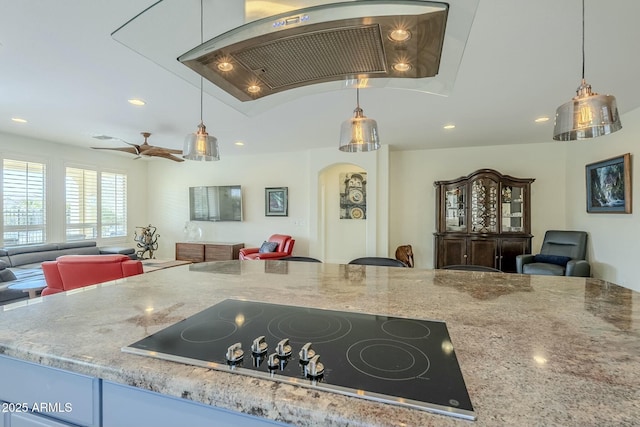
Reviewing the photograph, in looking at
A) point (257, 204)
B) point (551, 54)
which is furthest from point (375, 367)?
point (257, 204)

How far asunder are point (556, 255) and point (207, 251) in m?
6.24

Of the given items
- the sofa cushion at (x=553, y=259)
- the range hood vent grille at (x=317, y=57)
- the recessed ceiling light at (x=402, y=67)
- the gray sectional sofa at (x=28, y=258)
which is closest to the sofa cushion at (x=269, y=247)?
the gray sectional sofa at (x=28, y=258)

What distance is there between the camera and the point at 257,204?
6.58 metres

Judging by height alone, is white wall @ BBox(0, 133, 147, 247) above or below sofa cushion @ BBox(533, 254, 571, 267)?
above

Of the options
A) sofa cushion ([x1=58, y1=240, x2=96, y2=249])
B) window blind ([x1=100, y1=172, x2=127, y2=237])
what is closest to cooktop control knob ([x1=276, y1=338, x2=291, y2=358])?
sofa cushion ([x1=58, y1=240, x2=96, y2=249])

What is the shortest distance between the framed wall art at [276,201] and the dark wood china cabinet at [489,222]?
3.08 meters

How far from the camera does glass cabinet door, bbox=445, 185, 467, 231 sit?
5254mm

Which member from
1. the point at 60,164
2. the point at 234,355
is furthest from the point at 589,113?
the point at 60,164

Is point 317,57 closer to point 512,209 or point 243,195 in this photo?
point 512,209

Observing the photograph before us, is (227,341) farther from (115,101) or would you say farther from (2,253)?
(2,253)

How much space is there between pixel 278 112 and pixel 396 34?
117 inches

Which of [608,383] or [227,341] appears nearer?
[608,383]

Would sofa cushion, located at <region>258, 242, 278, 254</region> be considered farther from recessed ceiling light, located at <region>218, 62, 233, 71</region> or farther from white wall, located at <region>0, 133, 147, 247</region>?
recessed ceiling light, located at <region>218, 62, 233, 71</region>

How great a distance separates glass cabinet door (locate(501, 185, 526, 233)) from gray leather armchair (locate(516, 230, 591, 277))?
0.48m
